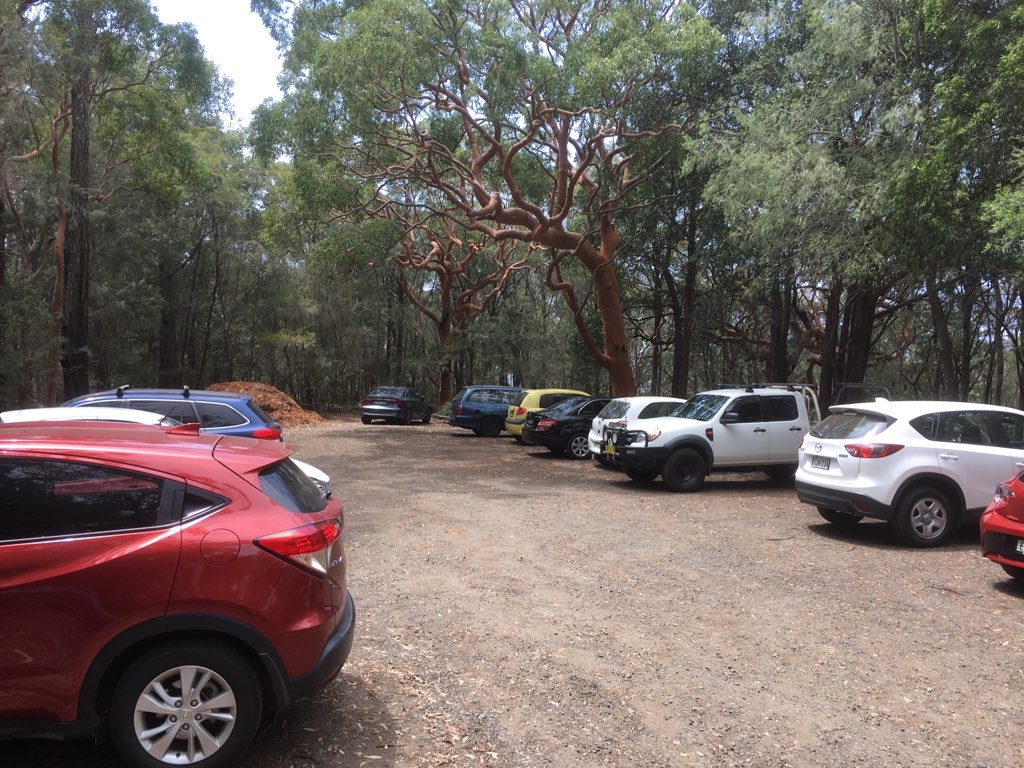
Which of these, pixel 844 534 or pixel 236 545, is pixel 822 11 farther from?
pixel 236 545

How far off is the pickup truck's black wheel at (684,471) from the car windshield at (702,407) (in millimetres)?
741

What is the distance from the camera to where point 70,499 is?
10.7 ft

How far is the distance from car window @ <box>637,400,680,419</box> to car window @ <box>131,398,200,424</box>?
25.5ft

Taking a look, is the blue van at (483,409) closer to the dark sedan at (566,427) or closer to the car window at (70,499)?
the dark sedan at (566,427)

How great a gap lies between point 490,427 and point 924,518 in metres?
16.0

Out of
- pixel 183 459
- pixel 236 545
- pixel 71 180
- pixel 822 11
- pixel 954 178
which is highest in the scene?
pixel 822 11

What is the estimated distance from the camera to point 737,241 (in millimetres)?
17062

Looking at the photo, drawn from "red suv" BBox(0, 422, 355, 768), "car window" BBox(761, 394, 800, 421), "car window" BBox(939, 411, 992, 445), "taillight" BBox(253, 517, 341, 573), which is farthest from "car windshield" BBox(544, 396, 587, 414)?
"red suv" BBox(0, 422, 355, 768)

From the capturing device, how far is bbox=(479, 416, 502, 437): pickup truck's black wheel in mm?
23234

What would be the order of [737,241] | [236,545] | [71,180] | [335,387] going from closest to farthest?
[236,545], [737,241], [71,180], [335,387]

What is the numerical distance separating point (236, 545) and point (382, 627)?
2382mm

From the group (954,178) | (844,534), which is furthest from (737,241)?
(844,534)

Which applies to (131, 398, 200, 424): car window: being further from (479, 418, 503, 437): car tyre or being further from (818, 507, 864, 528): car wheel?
(479, 418, 503, 437): car tyre

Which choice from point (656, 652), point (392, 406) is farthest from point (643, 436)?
point (392, 406)
